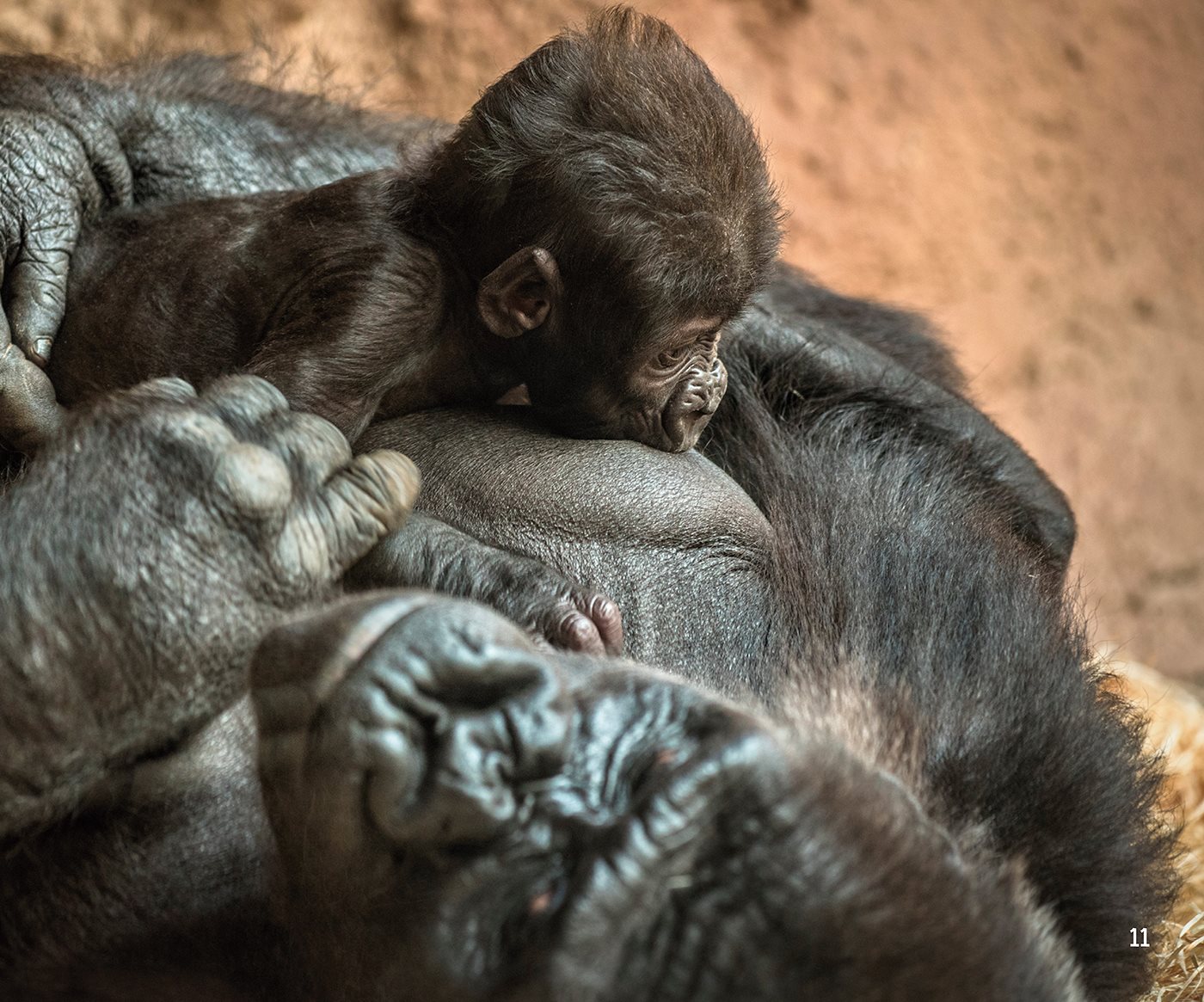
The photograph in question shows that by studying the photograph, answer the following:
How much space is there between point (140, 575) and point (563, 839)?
0.43m

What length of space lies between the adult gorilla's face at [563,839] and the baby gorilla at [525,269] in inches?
21.7

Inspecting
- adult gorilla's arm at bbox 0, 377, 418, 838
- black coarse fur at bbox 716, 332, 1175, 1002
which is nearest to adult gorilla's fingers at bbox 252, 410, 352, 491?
adult gorilla's arm at bbox 0, 377, 418, 838

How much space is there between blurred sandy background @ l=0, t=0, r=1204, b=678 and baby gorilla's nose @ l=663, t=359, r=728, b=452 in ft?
6.19

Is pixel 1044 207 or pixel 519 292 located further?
pixel 1044 207

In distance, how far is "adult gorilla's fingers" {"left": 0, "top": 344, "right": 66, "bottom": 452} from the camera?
1649mm

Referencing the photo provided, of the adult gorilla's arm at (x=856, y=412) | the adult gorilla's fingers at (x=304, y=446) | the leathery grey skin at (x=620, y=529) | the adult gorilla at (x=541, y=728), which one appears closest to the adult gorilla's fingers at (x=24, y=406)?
the adult gorilla at (x=541, y=728)

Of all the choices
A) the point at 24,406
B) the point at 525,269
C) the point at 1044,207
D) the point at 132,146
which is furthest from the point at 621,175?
the point at 1044,207

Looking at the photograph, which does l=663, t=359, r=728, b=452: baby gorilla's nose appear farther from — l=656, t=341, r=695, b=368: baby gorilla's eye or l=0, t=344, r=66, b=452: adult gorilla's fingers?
l=0, t=344, r=66, b=452: adult gorilla's fingers

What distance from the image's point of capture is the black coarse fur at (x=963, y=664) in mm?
1358

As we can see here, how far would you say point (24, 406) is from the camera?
1656mm

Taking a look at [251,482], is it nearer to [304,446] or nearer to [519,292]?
[304,446]

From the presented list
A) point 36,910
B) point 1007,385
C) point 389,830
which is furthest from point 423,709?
point 1007,385

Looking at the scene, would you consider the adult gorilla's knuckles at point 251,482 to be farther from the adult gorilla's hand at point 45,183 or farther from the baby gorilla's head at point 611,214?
the adult gorilla's hand at point 45,183

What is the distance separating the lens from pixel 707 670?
151 cm
